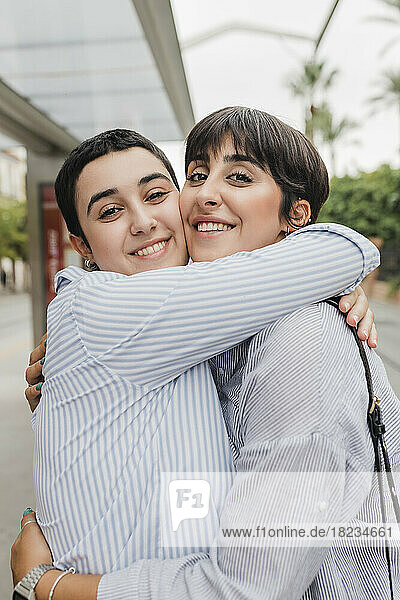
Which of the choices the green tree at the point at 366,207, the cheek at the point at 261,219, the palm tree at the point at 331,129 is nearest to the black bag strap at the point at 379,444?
the cheek at the point at 261,219

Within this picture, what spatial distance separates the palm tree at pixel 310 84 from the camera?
3843 millimetres

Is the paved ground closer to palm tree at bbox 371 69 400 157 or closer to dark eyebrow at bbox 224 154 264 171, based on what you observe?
dark eyebrow at bbox 224 154 264 171

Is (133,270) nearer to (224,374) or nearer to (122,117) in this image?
(224,374)

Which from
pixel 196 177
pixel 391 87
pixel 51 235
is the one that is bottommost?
pixel 196 177

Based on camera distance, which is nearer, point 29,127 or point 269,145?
point 269,145

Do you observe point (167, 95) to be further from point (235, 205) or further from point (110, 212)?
point (235, 205)

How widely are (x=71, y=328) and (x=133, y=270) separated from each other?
0.27m

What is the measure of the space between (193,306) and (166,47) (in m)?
3.31

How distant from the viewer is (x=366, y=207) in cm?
295

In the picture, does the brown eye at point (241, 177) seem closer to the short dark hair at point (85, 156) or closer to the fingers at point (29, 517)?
the short dark hair at point (85, 156)

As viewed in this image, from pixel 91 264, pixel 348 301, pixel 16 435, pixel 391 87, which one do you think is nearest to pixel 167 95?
pixel 16 435

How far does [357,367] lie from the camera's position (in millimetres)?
1029

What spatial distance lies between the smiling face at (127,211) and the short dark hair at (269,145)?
0.12 m

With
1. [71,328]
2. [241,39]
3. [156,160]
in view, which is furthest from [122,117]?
[71,328]
